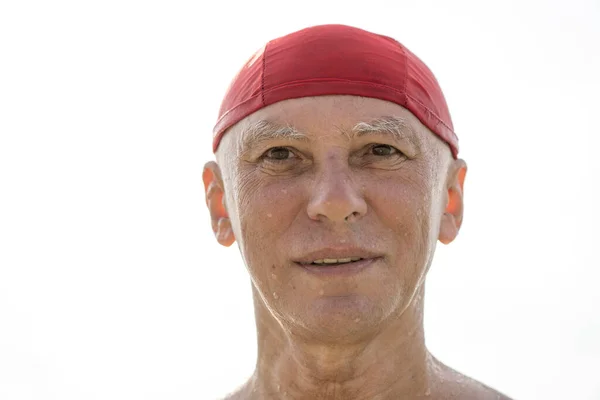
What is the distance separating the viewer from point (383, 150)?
4570 millimetres

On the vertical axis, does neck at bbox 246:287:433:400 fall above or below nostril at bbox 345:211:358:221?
below

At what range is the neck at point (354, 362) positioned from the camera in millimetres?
4727

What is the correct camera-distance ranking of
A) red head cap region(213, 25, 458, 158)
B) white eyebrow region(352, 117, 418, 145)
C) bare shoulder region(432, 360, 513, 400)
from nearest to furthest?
white eyebrow region(352, 117, 418, 145) → red head cap region(213, 25, 458, 158) → bare shoulder region(432, 360, 513, 400)

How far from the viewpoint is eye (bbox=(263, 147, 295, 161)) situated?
4586 mm

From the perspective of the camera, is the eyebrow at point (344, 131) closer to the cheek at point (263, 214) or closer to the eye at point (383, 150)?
the eye at point (383, 150)

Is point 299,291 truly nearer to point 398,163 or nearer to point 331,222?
point 331,222

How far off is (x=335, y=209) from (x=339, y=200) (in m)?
0.04

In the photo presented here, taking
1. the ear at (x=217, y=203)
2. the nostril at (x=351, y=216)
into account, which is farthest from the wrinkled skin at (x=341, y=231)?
the ear at (x=217, y=203)

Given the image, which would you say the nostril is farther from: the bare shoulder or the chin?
the bare shoulder

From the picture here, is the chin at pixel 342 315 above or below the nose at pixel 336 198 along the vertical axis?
below

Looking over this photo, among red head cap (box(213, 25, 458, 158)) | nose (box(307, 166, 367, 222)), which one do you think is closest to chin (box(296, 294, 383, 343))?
nose (box(307, 166, 367, 222))

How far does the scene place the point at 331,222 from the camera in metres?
4.37

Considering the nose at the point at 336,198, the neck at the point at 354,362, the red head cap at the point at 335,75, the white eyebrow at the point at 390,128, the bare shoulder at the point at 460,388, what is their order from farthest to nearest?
the bare shoulder at the point at 460,388
the neck at the point at 354,362
the red head cap at the point at 335,75
the white eyebrow at the point at 390,128
the nose at the point at 336,198

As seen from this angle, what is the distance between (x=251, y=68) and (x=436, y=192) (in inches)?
39.2
